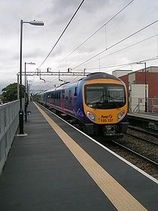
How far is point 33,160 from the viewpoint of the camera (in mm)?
8125

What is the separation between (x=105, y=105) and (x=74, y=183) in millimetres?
9488

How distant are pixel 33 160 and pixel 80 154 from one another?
1.25 m

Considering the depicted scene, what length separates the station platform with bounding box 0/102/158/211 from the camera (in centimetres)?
479

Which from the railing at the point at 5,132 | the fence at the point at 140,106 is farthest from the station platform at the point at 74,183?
the fence at the point at 140,106

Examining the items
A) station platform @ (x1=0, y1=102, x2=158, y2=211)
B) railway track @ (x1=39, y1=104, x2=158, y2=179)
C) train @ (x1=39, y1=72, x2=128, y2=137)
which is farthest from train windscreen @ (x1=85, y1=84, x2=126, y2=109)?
station platform @ (x1=0, y1=102, x2=158, y2=211)

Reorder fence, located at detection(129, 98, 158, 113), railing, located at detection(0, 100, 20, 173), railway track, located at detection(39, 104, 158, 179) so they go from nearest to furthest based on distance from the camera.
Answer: railing, located at detection(0, 100, 20, 173) → railway track, located at detection(39, 104, 158, 179) → fence, located at detection(129, 98, 158, 113)

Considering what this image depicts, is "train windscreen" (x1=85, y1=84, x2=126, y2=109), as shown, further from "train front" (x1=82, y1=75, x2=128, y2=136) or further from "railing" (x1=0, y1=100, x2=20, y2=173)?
"railing" (x1=0, y1=100, x2=20, y2=173)

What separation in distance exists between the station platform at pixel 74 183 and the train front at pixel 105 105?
5.84 m

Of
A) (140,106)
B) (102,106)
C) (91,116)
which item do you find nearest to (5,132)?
(91,116)

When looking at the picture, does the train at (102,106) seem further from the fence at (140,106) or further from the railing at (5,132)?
the fence at (140,106)

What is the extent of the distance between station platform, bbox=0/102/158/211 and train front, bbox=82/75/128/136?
19.2ft

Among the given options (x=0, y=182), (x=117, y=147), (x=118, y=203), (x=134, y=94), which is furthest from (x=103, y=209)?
(x=134, y=94)

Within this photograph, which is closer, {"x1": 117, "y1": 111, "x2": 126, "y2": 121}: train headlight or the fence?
{"x1": 117, "y1": 111, "x2": 126, "y2": 121}: train headlight

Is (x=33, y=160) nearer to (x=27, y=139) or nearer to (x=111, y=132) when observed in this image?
(x=27, y=139)
